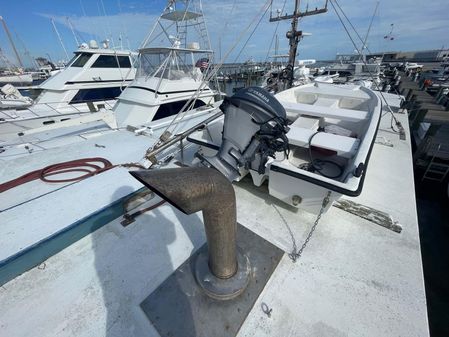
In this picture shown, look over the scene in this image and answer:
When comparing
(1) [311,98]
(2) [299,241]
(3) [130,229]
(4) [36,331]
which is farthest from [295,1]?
(4) [36,331]

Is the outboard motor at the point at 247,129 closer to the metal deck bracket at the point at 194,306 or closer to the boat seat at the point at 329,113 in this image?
the metal deck bracket at the point at 194,306

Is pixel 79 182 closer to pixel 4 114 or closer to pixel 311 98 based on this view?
pixel 311 98

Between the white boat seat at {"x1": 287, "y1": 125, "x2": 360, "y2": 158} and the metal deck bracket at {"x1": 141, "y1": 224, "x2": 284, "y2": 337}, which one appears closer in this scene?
the metal deck bracket at {"x1": 141, "y1": 224, "x2": 284, "y2": 337}

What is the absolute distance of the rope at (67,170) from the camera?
2.44m

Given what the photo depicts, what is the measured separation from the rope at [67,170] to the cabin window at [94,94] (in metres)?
6.26

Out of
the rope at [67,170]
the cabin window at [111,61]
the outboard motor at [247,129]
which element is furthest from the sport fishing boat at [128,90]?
the outboard motor at [247,129]

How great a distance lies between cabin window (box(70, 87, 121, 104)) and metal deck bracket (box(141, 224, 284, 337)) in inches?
341

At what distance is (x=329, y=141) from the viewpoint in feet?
7.19

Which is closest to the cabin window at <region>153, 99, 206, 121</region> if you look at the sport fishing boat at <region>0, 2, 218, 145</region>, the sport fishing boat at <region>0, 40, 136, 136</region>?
the sport fishing boat at <region>0, 2, 218, 145</region>

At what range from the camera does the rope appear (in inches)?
96.1

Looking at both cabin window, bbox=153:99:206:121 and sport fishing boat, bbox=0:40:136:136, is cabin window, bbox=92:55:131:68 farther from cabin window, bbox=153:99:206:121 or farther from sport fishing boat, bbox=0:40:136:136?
cabin window, bbox=153:99:206:121

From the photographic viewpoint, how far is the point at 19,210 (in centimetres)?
191

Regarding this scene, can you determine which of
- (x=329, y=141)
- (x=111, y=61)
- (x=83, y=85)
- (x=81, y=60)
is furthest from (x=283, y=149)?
(x=81, y=60)

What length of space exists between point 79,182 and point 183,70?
5647 millimetres
